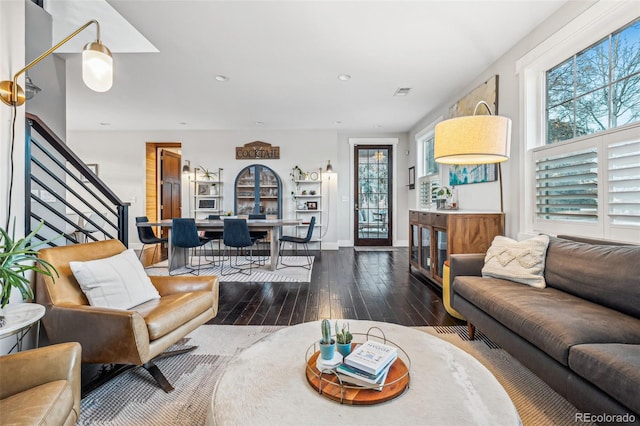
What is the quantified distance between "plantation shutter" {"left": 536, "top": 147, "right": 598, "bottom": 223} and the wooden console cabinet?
48 cm

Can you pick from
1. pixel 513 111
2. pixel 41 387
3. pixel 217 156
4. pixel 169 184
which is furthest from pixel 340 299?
pixel 169 184

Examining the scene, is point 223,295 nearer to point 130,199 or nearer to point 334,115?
point 334,115

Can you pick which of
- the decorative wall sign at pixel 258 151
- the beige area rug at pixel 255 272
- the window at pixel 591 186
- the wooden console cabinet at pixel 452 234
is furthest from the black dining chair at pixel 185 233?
the window at pixel 591 186

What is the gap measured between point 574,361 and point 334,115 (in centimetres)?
507

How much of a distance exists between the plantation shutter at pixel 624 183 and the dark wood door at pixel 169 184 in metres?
7.76

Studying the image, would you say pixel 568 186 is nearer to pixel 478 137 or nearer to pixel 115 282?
pixel 478 137

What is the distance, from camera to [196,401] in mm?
1614

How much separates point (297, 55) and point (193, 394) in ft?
10.6

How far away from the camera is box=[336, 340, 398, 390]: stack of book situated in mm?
1098

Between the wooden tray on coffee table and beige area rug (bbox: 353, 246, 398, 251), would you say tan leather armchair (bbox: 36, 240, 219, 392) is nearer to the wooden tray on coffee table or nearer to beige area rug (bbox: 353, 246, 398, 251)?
the wooden tray on coffee table

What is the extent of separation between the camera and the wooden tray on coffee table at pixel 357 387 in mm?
1023

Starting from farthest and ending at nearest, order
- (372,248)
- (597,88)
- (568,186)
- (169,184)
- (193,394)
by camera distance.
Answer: (169,184) < (372,248) < (568,186) < (597,88) < (193,394)

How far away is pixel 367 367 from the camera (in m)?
1.12

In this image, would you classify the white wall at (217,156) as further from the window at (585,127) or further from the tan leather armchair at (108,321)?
the tan leather armchair at (108,321)
